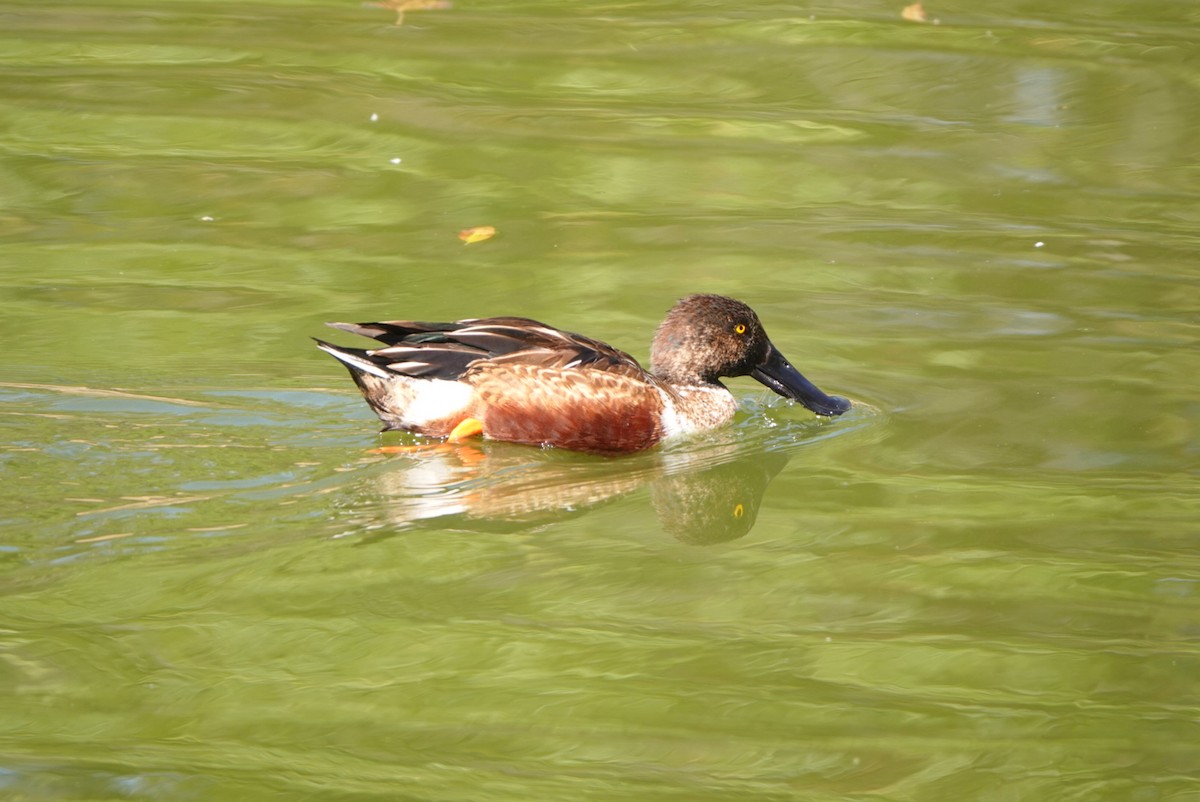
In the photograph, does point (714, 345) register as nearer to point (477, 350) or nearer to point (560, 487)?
point (477, 350)

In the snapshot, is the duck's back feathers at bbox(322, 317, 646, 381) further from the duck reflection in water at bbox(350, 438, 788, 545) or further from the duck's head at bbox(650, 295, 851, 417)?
the duck's head at bbox(650, 295, 851, 417)

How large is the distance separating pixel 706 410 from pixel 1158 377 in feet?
7.51

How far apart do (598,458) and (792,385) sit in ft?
3.57

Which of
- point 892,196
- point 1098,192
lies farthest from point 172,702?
point 1098,192

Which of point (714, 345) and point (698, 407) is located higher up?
point (714, 345)

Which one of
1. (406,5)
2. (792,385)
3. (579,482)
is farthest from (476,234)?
(406,5)

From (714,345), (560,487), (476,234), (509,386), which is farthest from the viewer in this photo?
(476,234)

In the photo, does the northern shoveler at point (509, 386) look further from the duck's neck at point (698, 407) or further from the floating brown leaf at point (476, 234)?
the floating brown leaf at point (476, 234)

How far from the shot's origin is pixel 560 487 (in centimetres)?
703

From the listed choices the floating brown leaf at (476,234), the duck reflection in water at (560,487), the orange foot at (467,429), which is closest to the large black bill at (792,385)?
Answer: the duck reflection in water at (560,487)

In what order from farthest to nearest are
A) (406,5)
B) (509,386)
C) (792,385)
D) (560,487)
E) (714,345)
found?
1. (406,5)
2. (714,345)
3. (792,385)
4. (509,386)
5. (560,487)

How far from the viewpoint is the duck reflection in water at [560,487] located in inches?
260

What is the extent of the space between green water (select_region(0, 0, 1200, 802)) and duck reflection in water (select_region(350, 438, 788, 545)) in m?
0.03

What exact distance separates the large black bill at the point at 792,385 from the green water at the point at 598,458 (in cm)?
14
